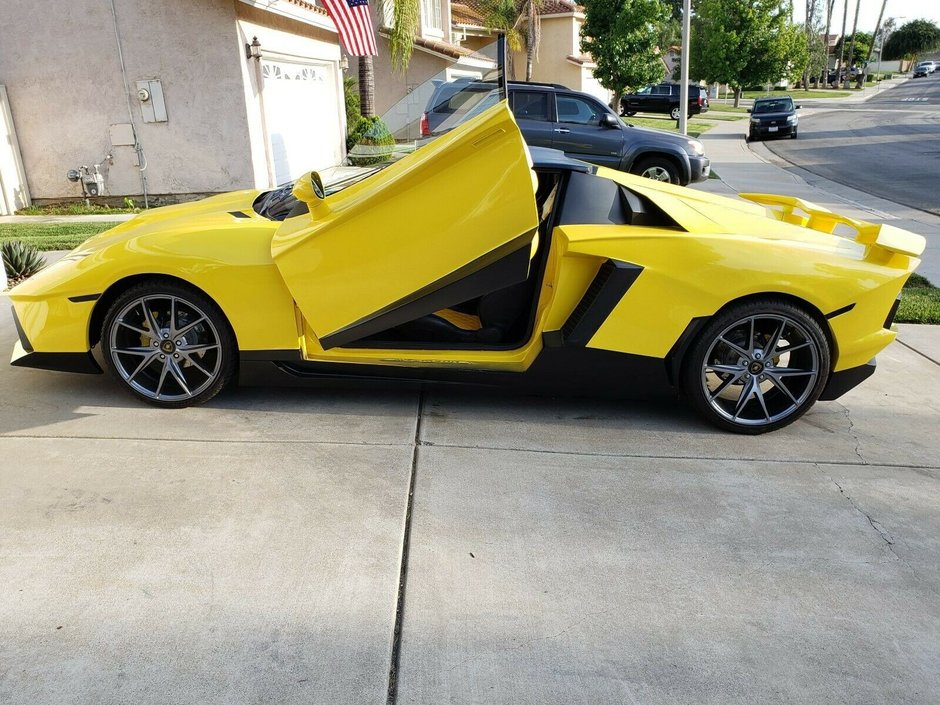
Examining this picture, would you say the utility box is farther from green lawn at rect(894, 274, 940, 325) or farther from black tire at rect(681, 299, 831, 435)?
green lawn at rect(894, 274, 940, 325)

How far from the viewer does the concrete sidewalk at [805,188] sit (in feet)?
32.8

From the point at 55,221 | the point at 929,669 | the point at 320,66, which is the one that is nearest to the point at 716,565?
the point at 929,669

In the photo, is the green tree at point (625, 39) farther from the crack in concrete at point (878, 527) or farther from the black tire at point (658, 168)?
the crack in concrete at point (878, 527)

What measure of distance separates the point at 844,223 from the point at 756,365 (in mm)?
1269

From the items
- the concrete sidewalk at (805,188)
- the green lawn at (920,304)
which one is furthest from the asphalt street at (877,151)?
the green lawn at (920,304)

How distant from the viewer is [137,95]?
11.1 m

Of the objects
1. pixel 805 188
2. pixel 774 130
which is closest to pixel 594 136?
pixel 805 188

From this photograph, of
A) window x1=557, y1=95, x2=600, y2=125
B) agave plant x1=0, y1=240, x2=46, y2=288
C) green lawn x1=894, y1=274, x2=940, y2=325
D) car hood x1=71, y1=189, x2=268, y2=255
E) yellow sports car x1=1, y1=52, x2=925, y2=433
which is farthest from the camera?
window x1=557, y1=95, x2=600, y2=125

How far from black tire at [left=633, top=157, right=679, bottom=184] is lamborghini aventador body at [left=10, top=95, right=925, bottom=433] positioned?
8411 mm

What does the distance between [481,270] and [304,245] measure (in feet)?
2.85

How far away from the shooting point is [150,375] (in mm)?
4094

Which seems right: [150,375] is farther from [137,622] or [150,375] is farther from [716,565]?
[716,565]

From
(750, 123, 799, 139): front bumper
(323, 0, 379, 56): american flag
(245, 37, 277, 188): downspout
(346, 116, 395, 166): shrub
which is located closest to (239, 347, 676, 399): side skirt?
(346, 116, 395, 166): shrub

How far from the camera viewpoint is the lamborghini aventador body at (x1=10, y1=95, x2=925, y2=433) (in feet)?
11.7
